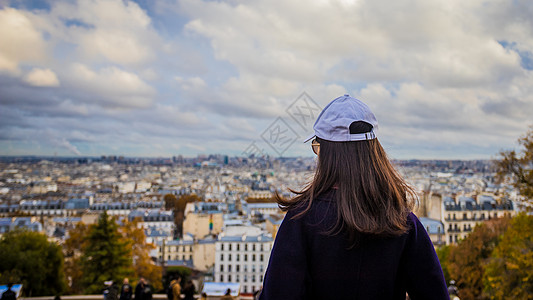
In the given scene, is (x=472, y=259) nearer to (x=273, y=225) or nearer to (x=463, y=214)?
(x=273, y=225)

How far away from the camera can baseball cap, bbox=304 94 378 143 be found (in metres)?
1.36

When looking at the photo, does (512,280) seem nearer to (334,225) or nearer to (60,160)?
(334,225)

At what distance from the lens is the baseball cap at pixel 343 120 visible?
53.7 inches

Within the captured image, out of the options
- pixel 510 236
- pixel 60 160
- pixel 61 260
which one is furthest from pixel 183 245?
pixel 60 160

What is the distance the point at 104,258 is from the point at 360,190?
18259 mm

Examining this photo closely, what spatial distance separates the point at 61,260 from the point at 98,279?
5886mm

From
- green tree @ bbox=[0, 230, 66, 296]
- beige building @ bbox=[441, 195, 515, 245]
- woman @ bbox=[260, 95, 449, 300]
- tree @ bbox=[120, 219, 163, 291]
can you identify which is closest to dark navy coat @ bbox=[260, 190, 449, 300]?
woman @ bbox=[260, 95, 449, 300]

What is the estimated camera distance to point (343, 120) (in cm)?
136

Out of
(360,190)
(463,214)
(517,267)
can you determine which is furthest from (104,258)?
(463,214)

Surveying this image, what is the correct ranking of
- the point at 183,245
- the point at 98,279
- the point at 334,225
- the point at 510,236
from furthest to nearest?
the point at 183,245 → the point at 98,279 → the point at 510,236 → the point at 334,225

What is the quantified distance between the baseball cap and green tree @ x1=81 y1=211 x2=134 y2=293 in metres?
17.6

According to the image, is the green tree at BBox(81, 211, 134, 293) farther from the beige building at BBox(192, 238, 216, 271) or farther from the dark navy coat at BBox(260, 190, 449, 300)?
the dark navy coat at BBox(260, 190, 449, 300)

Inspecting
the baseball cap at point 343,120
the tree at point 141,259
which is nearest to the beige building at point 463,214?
the tree at point 141,259

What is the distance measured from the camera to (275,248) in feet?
4.10
